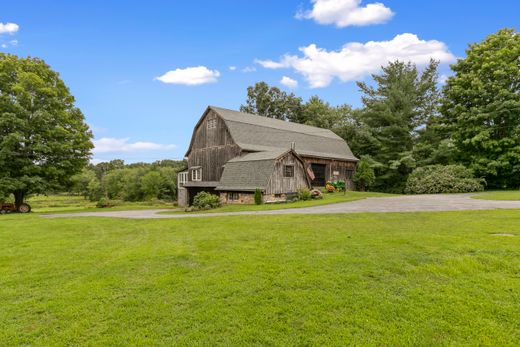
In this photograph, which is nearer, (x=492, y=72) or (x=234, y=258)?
(x=234, y=258)

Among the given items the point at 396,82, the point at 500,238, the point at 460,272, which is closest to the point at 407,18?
the point at 500,238

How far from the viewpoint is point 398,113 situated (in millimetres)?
32156

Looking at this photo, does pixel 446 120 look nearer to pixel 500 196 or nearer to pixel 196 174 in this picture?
pixel 500 196

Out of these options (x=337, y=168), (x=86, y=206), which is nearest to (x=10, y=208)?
(x=86, y=206)

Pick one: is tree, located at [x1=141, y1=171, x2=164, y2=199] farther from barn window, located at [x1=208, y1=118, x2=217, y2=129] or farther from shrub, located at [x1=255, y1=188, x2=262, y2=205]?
shrub, located at [x1=255, y1=188, x2=262, y2=205]

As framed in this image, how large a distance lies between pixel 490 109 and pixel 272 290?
29.3 m

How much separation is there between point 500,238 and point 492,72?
25736 mm

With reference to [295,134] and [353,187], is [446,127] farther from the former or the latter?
[295,134]

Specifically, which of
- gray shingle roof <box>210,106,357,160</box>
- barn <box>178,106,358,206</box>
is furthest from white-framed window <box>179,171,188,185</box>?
gray shingle roof <box>210,106,357,160</box>

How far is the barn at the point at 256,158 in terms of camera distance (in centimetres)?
2134

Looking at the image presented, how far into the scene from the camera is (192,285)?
4.97 metres

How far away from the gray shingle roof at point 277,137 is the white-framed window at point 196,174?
18.8 ft

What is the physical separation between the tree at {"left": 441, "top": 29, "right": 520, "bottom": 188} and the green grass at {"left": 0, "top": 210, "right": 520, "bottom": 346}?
20.9 metres

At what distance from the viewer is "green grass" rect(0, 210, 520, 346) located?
11.6 ft
